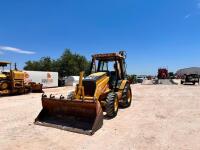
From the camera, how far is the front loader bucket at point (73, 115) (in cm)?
710

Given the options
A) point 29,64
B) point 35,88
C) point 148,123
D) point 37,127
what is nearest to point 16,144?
point 37,127

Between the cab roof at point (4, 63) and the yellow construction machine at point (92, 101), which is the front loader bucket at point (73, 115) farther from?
the cab roof at point (4, 63)

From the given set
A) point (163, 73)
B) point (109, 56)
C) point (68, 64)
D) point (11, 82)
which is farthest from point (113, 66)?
point (68, 64)

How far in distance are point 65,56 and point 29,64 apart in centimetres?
2169

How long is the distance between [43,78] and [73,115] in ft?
78.4

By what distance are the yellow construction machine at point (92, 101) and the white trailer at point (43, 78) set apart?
718 inches

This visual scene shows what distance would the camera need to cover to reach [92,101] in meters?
7.43

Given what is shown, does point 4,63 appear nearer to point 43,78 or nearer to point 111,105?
point 43,78

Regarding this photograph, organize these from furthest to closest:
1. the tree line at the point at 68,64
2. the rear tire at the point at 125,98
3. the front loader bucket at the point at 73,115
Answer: the tree line at the point at 68,64 < the rear tire at the point at 125,98 < the front loader bucket at the point at 73,115

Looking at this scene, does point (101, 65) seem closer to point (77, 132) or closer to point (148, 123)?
point (148, 123)

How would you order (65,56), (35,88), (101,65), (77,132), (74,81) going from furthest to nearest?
(65,56), (74,81), (35,88), (101,65), (77,132)

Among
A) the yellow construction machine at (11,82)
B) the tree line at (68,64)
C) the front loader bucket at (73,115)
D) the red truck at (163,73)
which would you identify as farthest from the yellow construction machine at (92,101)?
the tree line at (68,64)

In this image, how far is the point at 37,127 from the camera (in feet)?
24.4

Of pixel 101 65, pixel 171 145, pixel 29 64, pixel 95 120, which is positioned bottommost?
pixel 171 145
